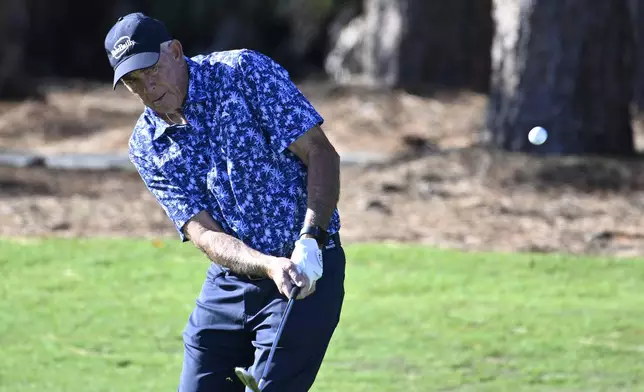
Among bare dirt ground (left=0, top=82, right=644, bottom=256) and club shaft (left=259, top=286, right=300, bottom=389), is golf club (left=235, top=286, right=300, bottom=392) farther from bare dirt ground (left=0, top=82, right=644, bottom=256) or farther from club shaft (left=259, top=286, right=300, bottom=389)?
bare dirt ground (left=0, top=82, right=644, bottom=256)

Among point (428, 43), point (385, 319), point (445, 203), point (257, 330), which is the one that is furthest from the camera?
point (428, 43)

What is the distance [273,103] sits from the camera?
4.75 m

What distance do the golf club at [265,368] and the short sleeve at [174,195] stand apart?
0.57 meters

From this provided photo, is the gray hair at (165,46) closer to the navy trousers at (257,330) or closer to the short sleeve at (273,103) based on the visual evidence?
the short sleeve at (273,103)

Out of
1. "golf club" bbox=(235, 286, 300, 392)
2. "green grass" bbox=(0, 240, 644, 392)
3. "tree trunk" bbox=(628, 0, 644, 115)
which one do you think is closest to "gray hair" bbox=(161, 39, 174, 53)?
"golf club" bbox=(235, 286, 300, 392)

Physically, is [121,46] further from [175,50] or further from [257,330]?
[257,330]

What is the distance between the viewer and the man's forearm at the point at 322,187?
4.68 m

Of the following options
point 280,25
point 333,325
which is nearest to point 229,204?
point 333,325

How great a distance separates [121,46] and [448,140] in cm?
1198

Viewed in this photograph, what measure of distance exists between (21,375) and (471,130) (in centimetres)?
1023

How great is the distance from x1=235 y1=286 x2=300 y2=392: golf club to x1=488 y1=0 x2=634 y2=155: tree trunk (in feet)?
29.2

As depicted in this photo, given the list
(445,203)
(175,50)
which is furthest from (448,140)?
(175,50)

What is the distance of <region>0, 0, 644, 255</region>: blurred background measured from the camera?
12.0m

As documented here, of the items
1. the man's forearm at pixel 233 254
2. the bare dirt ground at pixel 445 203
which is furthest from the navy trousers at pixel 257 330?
the bare dirt ground at pixel 445 203
